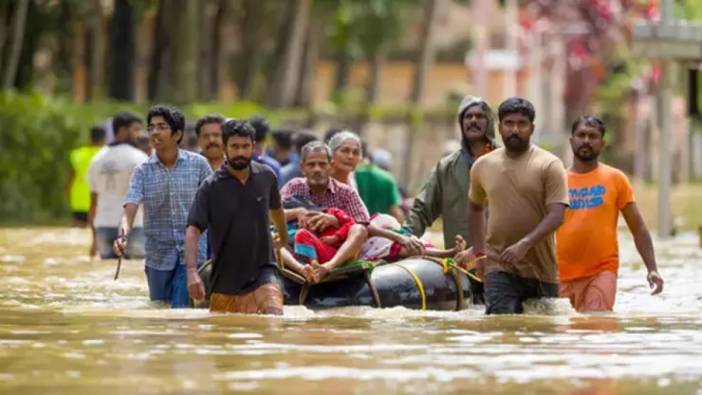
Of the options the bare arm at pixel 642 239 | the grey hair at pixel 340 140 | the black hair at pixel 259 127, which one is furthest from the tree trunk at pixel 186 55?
the bare arm at pixel 642 239

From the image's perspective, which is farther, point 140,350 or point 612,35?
point 612,35

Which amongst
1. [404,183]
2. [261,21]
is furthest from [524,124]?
[261,21]

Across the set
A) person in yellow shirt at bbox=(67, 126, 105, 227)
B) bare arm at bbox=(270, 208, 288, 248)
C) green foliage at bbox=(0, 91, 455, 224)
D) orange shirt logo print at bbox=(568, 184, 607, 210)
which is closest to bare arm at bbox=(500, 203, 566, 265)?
orange shirt logo print at bbox=(568, 184, 607, 210)

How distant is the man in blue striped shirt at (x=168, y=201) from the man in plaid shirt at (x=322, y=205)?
757 mm

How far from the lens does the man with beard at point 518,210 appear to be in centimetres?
1653

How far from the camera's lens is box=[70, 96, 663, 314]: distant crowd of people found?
1669 cm

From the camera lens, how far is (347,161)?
20.1 m

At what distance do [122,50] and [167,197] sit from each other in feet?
96.8

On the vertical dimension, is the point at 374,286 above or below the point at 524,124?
below

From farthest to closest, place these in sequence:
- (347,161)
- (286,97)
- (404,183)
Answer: (286,97)
(404,183)
(347,161)

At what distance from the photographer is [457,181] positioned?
18938 millimetres

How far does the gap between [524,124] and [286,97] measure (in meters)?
39.6

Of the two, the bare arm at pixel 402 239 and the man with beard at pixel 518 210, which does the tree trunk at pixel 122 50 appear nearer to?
the bare arm at pixel 402 239

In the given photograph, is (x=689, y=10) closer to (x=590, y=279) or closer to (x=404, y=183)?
(x=404, y=183)
